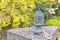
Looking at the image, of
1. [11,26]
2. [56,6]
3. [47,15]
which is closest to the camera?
[11,26]

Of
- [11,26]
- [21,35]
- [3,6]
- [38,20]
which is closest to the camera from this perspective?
[38,20]

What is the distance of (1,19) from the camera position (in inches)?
359

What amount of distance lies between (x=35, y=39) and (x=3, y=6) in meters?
3.42

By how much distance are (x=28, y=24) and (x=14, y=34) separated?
241 cm

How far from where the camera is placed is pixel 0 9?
30.3ft

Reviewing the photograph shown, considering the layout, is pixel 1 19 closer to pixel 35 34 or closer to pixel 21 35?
pixel 21 35

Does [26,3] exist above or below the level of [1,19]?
above

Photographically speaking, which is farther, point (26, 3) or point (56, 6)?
point (56, 6)

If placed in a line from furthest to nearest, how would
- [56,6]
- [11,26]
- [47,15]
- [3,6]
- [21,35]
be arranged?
1. [56,6]
2. [47,15]
3. [11,26]
4. [3,6]
5. [21,35]

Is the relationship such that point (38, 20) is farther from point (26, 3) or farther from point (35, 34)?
point (26, 3)

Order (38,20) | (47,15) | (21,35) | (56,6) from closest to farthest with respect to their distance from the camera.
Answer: (38,20), (21,35), (47,15), (56,6)

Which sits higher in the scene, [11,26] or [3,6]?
[3,6]

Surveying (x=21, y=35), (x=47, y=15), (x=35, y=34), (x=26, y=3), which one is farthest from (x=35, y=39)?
(x=47, y=15)

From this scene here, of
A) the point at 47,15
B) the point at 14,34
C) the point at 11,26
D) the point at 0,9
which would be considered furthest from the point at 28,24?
the point at 47,15
